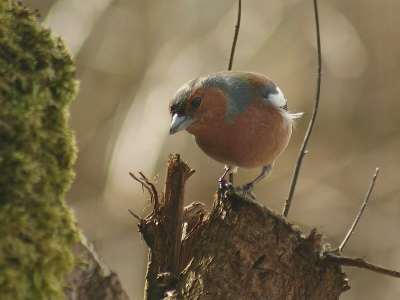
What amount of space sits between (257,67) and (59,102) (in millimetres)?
5988

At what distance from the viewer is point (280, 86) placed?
7.81 metres

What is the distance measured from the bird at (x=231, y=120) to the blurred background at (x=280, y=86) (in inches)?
124

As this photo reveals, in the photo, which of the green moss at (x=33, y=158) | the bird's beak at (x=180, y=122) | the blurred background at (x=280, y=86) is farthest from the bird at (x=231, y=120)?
the blurred background at (x=280, y=86)

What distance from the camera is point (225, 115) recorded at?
402 cm

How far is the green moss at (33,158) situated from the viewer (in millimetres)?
1854

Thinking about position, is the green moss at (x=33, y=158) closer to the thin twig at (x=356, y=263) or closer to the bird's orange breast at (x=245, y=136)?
the thin twig at (x=356, y=263)

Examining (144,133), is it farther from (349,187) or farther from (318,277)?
(318,277)

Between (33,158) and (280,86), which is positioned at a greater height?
(280,86)

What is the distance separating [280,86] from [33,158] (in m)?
6.13

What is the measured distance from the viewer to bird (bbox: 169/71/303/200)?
390cm

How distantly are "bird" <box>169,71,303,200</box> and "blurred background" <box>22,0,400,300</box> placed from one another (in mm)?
3149

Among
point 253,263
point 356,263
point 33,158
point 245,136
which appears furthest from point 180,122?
point 33,158

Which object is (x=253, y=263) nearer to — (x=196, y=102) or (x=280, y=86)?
(x=196, y=102)

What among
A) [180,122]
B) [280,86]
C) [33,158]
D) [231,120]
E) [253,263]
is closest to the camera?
[33,158]
